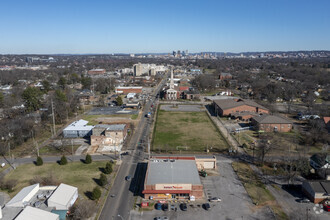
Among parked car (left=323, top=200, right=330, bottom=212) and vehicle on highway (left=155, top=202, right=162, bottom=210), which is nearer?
parked car (left=323, top=200, right=330, bottom=212)

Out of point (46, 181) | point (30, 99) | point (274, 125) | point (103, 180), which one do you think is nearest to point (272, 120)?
point (274, 125)

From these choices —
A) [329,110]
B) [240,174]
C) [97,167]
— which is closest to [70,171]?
[97,167]

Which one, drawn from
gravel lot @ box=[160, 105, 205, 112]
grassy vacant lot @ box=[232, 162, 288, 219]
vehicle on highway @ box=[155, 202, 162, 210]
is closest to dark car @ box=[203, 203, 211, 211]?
vehicle on highway @ box=[155, 202, 162, 210]

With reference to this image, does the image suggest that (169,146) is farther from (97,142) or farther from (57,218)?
(57,218)

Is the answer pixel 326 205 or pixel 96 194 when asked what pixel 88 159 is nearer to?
pixel 96 194

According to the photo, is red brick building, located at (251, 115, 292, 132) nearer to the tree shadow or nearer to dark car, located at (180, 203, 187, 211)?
dark car, located at (180, 203, 187, 211)
